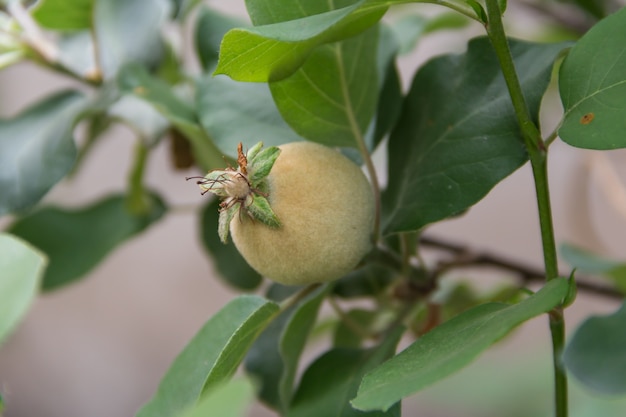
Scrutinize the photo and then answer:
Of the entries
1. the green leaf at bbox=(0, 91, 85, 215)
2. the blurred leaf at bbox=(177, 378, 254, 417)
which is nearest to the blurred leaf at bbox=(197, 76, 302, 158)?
the green leaf at bbox=(0, 91, 85, 215)

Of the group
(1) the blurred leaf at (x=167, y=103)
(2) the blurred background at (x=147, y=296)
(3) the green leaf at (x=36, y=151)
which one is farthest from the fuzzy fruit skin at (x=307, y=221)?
(2) the blurred background at (x=147, y=296)

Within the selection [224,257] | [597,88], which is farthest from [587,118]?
[224,257]

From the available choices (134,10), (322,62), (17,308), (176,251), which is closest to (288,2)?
(322,62)

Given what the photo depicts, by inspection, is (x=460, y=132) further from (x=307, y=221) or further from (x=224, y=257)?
(x=224, y=257)

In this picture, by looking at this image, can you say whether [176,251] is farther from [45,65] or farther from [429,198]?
[429,198]

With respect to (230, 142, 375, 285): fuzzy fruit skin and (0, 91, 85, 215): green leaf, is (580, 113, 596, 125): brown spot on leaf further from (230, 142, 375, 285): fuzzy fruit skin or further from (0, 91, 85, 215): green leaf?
(0, 91, 85, 215): green leaf

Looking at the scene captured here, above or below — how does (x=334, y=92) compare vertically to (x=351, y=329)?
above

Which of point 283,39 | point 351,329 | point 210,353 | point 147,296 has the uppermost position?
point 283,39
